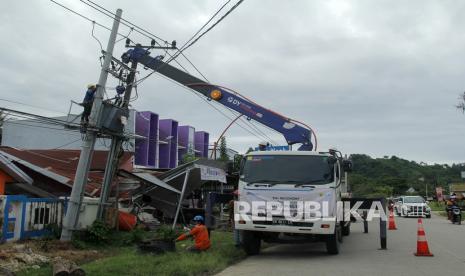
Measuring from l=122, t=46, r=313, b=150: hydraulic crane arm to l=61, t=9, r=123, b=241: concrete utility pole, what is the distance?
2.70m

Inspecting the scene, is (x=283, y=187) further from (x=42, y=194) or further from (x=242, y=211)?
(x=42, y=194)

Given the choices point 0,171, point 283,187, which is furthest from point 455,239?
point 0,171

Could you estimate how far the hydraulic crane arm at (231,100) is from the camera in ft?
57.0

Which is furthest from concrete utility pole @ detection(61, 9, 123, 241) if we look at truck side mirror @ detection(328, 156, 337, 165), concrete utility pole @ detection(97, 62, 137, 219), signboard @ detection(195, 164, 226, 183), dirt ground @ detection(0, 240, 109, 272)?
truck side mirror @ detection(328, 156, 337, 165)

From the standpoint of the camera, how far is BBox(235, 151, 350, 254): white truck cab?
38.4ft

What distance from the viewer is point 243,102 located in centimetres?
1775

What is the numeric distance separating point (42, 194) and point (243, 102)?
7701 millimetres

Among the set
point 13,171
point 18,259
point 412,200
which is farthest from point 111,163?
point 412,200

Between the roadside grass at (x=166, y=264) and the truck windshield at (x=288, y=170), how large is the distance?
6.58 feet

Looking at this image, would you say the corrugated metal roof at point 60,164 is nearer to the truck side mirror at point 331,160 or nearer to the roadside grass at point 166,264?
the roadside grass at point 166,264

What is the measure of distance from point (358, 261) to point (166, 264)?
4570 millimetres

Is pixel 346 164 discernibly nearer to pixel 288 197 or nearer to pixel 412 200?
pixel 288 197

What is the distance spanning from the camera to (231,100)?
17922mm

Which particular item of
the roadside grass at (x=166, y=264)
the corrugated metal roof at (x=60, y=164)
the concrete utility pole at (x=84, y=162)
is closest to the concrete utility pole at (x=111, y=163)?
the concrete utility pole at (x=84, y=162)
